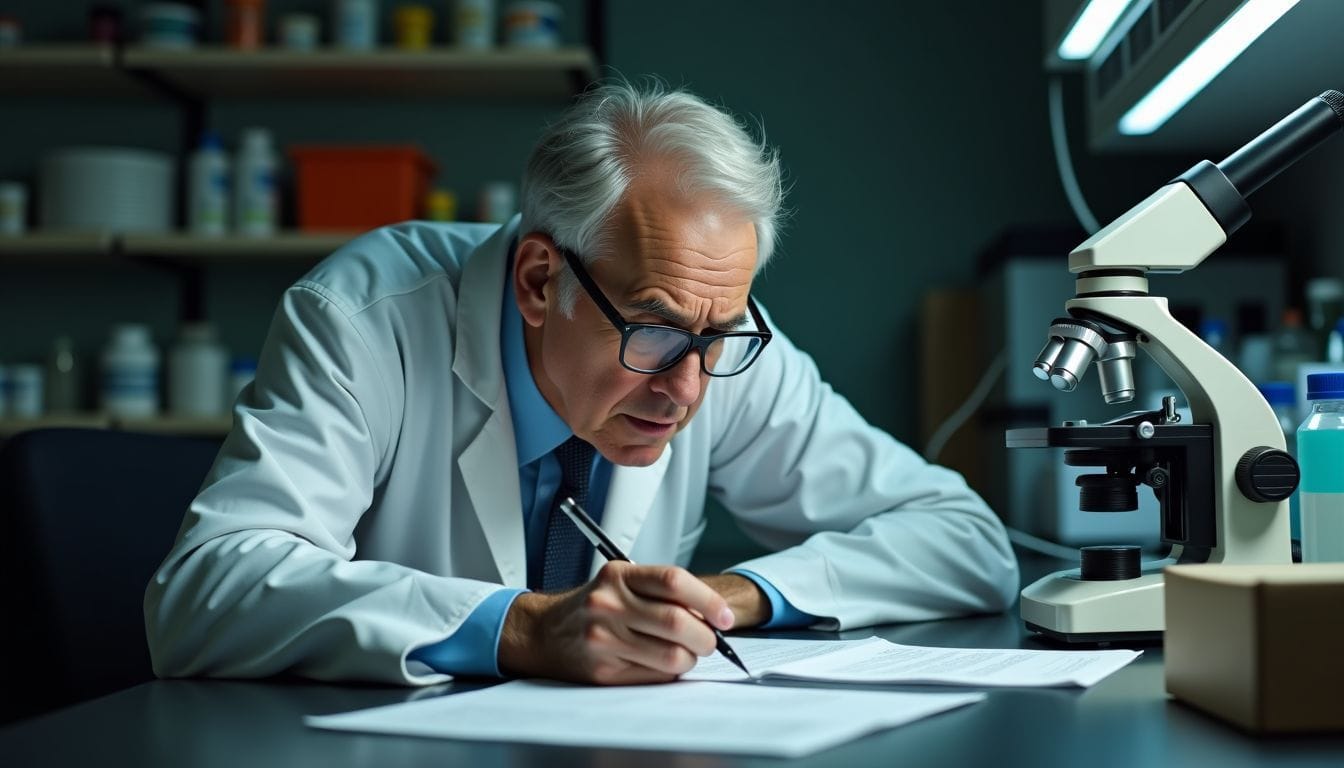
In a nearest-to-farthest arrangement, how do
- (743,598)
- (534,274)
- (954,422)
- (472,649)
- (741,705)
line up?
(741,705), (472,649), (743,598), (534,274), (954,422)

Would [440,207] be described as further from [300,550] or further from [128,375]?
[300,550]

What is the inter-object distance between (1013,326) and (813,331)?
569mm

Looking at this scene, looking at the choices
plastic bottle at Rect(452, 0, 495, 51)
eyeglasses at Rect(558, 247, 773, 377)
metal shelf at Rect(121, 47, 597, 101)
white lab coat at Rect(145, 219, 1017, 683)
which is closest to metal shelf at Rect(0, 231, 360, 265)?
metal shelf at Rect(121, 47, 597, 101)

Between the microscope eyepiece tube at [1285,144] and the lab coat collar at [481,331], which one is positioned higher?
the microscope eyepiece tube at [1285,144]

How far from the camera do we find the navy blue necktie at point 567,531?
4.52 ft

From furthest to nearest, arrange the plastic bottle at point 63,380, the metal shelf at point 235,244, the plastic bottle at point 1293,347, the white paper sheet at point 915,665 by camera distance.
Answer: the plastic bottle at point 63,380 → the metal shelf at point 235,244 → the plastic bottle at point 1293,347 → the white paper sheet at point 915,665

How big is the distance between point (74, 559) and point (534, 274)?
0.55m

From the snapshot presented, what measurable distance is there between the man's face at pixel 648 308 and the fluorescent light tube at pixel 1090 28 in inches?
22.5

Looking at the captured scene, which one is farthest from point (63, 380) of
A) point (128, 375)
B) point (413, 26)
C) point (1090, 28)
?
point (1090, 28)

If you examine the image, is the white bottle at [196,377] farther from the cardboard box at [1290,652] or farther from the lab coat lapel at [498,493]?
the cardboard box at [1290,652]

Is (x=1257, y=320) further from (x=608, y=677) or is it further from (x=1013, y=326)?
(x=608, y=677)

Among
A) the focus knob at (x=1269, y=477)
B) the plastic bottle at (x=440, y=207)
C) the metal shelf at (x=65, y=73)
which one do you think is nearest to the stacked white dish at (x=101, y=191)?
Answer: the metal shelf at (x=65, y=73)

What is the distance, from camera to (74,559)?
4.09 ft

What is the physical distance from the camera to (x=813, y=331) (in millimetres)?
2637
